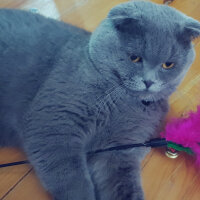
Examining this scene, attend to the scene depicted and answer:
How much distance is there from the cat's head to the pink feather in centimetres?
17

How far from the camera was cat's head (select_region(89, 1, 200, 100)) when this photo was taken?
34.2 inches

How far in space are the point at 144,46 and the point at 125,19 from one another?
10cm

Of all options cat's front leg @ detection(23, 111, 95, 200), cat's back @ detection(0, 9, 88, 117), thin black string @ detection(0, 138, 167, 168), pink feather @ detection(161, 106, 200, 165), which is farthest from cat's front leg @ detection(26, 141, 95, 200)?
pink feather @ detection(161, 106, 200, 165)

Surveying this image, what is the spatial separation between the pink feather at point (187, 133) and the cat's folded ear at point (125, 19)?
0.40 m

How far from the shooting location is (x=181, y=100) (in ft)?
4.14

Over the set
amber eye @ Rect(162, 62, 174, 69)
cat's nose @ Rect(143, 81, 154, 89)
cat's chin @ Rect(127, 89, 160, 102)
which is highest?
amber eye @ Rect(162, 62, 174, 69)

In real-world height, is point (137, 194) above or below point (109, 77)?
below

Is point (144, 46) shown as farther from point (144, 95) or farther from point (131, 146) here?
point (131, 146)

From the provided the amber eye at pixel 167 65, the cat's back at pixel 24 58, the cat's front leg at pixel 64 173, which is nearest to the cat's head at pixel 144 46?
the amber eye at pixel 167 65

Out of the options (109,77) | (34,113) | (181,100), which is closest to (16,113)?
(34,113)

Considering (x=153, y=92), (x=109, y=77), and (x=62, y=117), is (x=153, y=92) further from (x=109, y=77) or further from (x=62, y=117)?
(x=62, y=117)

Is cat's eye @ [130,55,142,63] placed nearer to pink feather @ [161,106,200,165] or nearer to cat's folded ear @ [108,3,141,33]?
cat's folded ear @ [108,3,141,33]

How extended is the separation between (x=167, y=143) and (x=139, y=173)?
0.16 metres

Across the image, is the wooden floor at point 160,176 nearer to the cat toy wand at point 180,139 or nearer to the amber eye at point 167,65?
the cat toy wand at point 180,139
